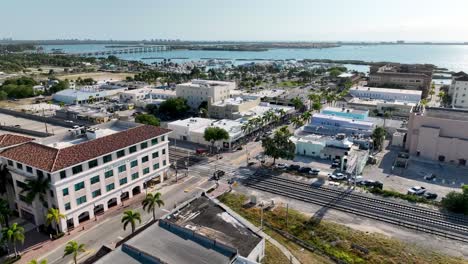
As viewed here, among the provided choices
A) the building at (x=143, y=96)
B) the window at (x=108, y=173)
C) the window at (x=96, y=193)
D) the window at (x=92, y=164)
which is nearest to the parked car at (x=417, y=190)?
the window at (x=108, y=173)

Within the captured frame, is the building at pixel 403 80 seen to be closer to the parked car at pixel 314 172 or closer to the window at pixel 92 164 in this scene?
the parked car at pixel 314 172

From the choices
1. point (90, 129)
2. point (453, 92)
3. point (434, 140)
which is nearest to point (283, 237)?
point (90, 129)

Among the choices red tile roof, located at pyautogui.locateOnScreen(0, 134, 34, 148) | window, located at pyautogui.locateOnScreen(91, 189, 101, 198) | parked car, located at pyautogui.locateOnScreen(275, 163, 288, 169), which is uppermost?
red tile roof, located at pyautogui.locateOnScreen(0, 134, 34, 148)

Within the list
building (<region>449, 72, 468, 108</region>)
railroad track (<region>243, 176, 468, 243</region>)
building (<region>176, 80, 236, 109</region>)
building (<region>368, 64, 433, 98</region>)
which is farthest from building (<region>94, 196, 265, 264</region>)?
building (<region>368, 64, 433, 98</region>)

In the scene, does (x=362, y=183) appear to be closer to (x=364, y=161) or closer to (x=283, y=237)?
(x=364, y=161)

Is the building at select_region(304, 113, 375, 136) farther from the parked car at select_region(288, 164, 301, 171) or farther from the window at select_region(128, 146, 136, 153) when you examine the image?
the window at select_region(128, 146, 136, 153)
